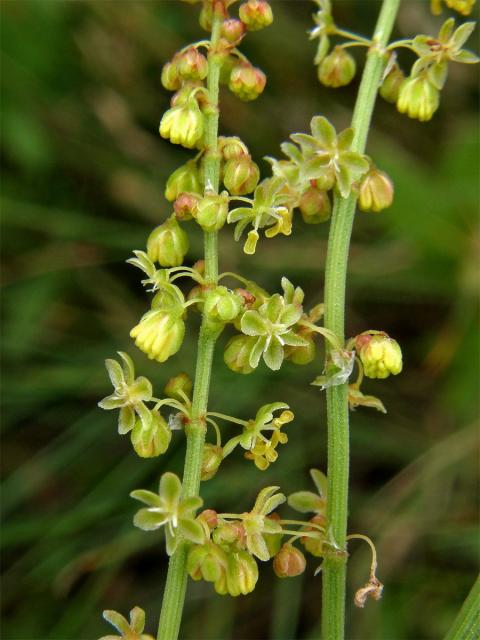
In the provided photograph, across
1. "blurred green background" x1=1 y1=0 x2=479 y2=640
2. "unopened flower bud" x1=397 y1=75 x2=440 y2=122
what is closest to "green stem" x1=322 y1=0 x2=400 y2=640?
"unopened flower bud" x1=397 y1=75 x2=440 y2=122

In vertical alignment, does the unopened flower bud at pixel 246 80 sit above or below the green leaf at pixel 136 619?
above

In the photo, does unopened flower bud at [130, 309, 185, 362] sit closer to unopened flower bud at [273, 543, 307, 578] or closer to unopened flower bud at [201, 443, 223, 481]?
unopened flower bud at [201, 443, 223, 481]

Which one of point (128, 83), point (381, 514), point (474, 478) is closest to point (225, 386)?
point (381, 514)

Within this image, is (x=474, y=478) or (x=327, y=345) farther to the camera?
(x=474, y=478)

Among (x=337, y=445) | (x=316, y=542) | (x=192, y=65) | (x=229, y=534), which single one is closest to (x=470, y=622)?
(x=316, y=542)

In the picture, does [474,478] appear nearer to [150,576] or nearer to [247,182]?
[150,576]

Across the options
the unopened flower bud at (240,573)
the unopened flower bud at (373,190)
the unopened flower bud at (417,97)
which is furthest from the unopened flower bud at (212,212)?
the unopened flower bud at (240,573)

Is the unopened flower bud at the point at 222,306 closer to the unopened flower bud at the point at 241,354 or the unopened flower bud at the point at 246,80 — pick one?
the unopened flower bud at the point at 241,354
